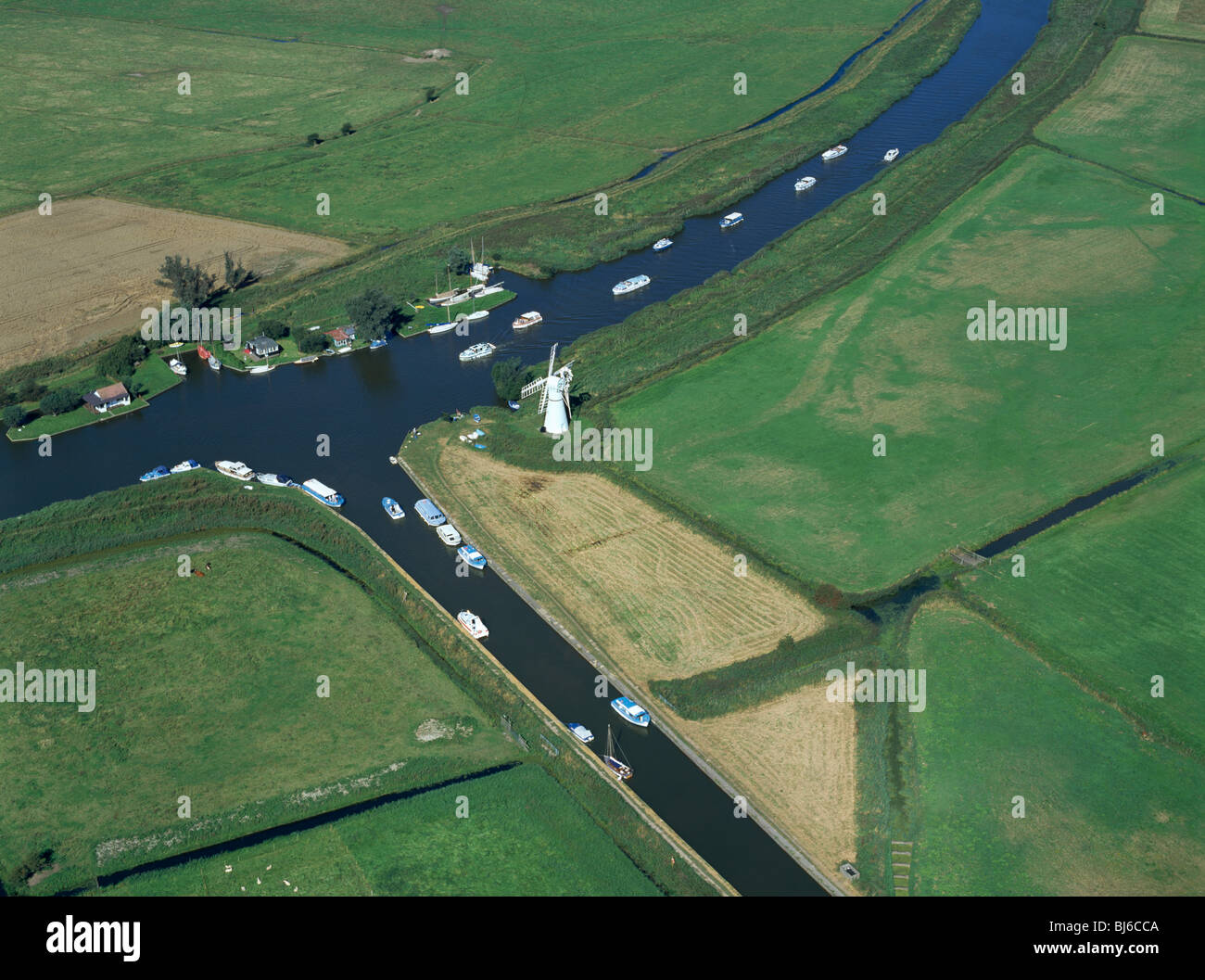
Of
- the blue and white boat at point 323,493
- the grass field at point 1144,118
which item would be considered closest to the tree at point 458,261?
the blue and white boat at point 323,493

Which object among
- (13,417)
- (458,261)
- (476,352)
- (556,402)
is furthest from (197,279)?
(556,402)

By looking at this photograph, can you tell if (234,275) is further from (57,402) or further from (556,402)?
(556,402)

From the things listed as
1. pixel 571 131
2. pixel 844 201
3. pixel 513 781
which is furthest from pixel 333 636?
pixel 571 131

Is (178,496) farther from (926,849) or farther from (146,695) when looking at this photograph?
(926,849)

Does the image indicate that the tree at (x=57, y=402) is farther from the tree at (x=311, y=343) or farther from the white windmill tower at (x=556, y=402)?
the white windmill tower at (x=556, y=402)

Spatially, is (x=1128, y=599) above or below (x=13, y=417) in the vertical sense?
below

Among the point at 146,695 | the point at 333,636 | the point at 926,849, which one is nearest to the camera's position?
the point at 926,849

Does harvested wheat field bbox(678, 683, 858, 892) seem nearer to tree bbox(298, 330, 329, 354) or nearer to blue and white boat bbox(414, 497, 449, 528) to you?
blue and white boat bbox(414, 497, 449, 528)

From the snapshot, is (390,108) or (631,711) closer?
(631,711)
